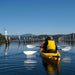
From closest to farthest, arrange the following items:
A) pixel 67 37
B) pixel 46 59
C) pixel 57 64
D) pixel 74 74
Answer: pixel 74 74
pixel 57 64
pixel 46 59
pixel 67 37

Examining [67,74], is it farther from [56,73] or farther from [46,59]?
[46,59]

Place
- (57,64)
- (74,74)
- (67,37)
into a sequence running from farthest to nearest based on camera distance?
(67,37) < (57,64) < (74,74)

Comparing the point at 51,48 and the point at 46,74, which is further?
the point at 51,48

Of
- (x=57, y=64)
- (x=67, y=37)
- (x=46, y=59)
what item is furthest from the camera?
(x=67, y=37)

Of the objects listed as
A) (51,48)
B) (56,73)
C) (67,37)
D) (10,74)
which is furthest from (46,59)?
(67,37)

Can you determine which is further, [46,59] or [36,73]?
[46,59]

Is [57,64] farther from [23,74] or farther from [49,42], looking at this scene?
[23,74]

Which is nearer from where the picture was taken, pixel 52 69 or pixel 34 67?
pixel 52 69

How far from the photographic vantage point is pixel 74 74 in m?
8.23

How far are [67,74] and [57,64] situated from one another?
271 cm

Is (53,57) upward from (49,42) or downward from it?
downward

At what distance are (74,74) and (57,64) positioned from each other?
2.79m

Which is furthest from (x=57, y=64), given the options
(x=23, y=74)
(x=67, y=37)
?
(x=67, y=37)

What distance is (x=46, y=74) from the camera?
328 inches
